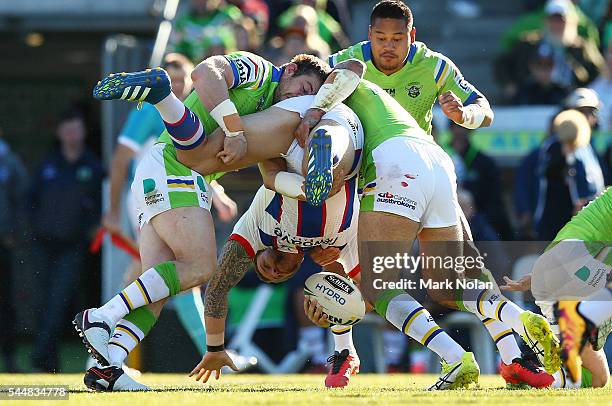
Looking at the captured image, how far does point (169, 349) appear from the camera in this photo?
1322 cm

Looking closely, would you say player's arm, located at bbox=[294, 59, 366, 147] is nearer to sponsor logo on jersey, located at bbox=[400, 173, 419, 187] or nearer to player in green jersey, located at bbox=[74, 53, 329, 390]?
player in green jersey, located at bbox=[74, 53, 329, 390]

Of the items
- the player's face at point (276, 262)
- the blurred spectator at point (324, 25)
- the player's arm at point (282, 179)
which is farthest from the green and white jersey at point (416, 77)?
the blurred spectator at point (324, 25)

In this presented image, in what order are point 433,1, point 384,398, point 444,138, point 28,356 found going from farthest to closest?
point 433,1 < point 28,356 < point 444,138 < point 384,398

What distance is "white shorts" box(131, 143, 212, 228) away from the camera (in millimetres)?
8625

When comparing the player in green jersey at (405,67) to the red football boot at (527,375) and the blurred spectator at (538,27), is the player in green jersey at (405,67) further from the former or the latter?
the blurred spectator at (538,27)

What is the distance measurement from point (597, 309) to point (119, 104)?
657cm

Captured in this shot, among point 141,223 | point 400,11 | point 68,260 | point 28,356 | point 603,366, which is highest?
point 400,11

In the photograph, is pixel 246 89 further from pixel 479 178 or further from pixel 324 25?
pixel 324 25

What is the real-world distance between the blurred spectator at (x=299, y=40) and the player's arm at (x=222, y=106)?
439 cm

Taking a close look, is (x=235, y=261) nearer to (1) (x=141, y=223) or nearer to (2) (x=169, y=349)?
(1) (x=141, y=223)

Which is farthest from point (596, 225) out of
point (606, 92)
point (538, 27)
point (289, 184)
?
point (538, 27)

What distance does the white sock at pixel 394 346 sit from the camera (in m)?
13.1

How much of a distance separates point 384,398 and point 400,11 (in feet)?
10.0

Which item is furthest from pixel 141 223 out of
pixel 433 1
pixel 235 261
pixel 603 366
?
pixel 433 1
